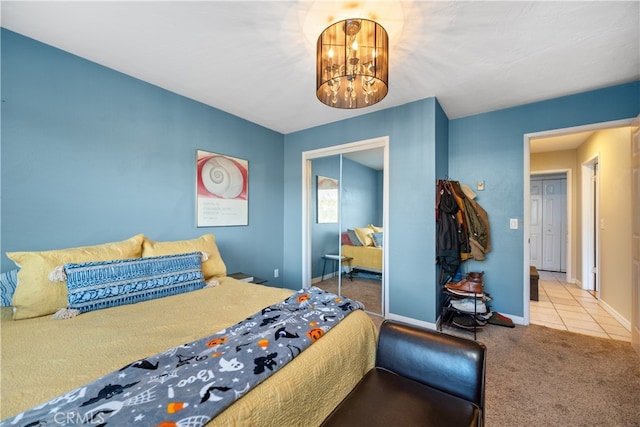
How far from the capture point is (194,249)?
2260 mm

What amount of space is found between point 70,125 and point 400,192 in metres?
3.07

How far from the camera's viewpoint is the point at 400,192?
9.55 feet

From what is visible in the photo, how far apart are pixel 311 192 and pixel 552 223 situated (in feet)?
17.6

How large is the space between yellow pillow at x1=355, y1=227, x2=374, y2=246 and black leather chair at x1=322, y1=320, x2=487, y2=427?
2.02 m

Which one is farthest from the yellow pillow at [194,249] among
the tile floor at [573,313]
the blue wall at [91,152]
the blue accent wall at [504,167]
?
the tile floor at [573,313]

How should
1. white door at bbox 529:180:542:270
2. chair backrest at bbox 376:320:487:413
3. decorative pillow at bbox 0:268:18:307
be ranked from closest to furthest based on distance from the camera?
1. chair backrest at bbox 376:320:487:413
2. decorative pillow at bbox 0:268:18:307
3. white door at bbox 529:180:542:270

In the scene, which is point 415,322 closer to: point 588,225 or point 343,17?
point 343,17

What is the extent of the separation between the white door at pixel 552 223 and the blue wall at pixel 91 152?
6428mm

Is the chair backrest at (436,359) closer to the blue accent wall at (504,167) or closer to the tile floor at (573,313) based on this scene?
the blue accent wall at (504,167)

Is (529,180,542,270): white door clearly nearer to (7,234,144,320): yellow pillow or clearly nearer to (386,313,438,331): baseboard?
(386,313,438,331): baseboard

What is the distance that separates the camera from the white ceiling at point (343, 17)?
1563 millimetres

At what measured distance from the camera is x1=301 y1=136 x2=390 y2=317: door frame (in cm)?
301

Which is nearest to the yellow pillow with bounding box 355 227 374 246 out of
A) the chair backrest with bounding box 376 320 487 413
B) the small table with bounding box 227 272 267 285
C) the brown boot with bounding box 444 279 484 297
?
the brown boot with bounding box 444 279 484 297

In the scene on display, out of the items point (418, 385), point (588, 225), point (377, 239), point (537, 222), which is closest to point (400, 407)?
point (418, 385)
